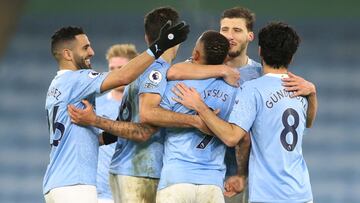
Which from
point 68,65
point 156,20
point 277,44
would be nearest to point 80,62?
point 68,65

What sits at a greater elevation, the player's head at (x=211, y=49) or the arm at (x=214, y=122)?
the player's head at (x=211, y=49)

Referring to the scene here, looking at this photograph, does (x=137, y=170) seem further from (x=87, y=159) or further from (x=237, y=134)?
(x=237, y=134)

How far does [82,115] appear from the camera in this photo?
5543 millimetres

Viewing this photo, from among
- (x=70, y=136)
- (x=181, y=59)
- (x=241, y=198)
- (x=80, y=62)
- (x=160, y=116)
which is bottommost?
(x=241, y=198)

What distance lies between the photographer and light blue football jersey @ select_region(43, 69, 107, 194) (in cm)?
557

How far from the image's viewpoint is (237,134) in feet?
17.4

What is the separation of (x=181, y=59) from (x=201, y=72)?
227 inches

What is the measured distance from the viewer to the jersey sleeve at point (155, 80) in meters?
5.49

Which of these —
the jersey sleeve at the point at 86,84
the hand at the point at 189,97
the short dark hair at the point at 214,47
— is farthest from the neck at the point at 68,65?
the short dark hair at the point at 214,47

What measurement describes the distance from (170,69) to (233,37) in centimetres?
60

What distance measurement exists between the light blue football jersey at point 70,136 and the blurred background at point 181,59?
556cm

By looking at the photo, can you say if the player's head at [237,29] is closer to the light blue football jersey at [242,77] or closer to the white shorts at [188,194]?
the light blue football jersey at [242,77]

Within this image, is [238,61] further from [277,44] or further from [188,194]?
[188,194]

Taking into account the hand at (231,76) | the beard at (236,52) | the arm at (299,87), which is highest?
the beard at (236,52)
